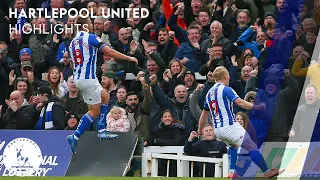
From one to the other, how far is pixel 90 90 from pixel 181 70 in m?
2.38

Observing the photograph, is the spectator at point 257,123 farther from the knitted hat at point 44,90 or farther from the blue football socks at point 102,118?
the knitted hat at point 44,90

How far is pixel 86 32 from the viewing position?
15.7 m

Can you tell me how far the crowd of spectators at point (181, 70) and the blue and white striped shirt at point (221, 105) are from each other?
1.65 metres

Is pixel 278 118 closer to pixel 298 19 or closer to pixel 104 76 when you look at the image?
pixel 298 19

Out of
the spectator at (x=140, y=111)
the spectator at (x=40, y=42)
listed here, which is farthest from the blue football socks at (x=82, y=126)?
the spectator at (x=40, y=42)

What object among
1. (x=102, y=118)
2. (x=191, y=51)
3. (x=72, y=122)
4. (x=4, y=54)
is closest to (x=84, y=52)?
(x=102, y=118)

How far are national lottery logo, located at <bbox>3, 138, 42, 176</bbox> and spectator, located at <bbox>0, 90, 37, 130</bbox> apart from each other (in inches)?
41.5

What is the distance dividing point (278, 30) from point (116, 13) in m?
4.03

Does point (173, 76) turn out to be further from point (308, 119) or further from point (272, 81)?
point (308, 119)

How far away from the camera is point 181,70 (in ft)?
57.9

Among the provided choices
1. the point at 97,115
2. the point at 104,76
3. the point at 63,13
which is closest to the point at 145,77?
the point at 104,76

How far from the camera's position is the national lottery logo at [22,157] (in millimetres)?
16406

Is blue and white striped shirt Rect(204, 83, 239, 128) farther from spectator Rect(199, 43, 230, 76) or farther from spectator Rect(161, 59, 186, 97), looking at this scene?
spectator Rect(199, 43, 230, 76)

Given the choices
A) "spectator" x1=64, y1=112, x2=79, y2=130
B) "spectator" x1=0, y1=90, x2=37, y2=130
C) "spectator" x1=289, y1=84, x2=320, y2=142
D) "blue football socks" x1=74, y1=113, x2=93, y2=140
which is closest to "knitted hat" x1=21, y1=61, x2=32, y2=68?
"spectator" x1=0, y1=90, x2=37, y2=130
